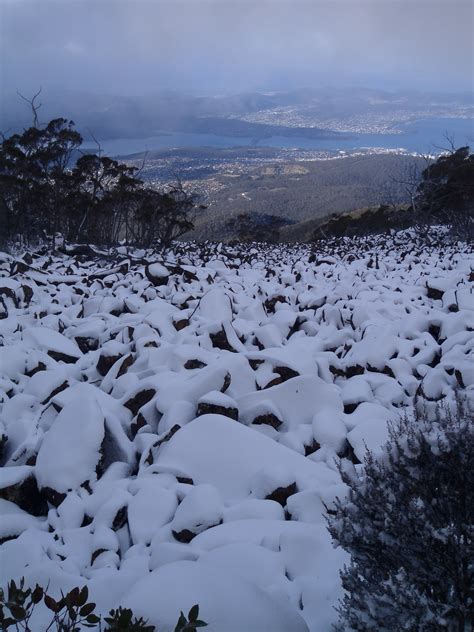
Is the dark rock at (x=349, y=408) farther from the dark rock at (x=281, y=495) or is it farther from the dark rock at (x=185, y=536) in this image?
the dark rock at (x=185, y=536)

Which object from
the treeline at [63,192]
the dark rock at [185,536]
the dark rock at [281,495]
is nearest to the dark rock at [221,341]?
the dark rock at [281,495]

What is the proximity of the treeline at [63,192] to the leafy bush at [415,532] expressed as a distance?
57.6 ft

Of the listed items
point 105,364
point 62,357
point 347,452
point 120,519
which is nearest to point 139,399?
point 105,364

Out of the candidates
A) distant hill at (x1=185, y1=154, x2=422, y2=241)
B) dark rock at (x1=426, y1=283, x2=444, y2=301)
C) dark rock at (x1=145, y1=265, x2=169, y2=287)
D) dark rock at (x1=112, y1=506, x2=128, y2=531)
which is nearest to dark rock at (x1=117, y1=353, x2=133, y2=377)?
dark rock at (x1=112, y1=506, x2=128, y2=531)

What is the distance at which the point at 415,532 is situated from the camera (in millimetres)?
1342

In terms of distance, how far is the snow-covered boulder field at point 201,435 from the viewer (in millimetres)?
1991

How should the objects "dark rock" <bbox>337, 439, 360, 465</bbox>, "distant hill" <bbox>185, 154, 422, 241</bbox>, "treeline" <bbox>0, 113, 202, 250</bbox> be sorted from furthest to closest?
1. "distant hill" <bbox>185, 154, 422, 241</bbox>
2. "treeline" <bbox>0, 113, 202, 250</bbox>
3. "dark rock" <bbox>337, 439, 360, 465</bbox>

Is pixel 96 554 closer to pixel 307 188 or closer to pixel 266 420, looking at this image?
pixel 266 420

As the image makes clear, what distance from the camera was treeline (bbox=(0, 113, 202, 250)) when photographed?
56.7 feet

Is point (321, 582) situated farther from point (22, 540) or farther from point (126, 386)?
point (126, 386)

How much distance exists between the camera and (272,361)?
4.30 m

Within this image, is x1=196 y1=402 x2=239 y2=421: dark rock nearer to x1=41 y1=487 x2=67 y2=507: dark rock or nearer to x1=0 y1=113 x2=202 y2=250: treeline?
x1=41 y1=487 x2=67 y2=507: dark rock

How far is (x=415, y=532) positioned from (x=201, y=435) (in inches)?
76.0

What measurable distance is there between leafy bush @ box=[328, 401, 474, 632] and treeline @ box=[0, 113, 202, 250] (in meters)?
17.6
